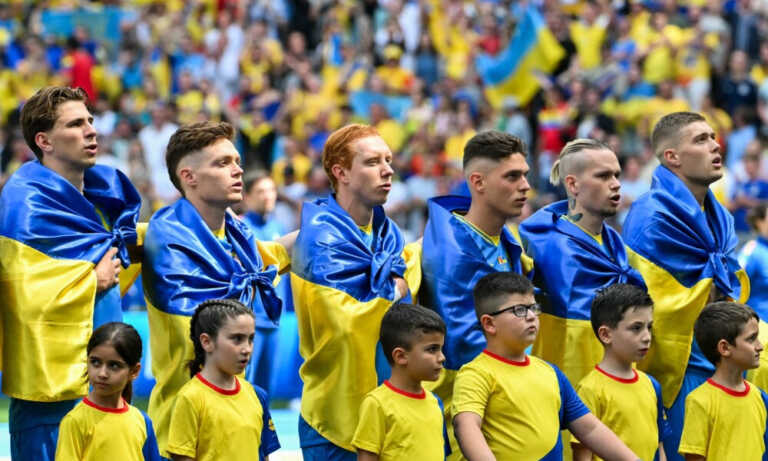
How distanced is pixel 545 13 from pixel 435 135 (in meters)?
2.79

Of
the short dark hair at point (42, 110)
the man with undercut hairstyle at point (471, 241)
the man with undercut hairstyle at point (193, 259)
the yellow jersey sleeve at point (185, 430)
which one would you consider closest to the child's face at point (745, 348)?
the man with undercut hairstyle at point (471, 241)

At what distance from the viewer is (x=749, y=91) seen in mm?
15906

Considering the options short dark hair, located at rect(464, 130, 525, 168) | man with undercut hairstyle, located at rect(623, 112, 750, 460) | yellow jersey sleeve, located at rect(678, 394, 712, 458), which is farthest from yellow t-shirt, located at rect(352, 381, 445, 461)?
man with undercut hairstyle, located at rect(623, 112, 750, 460)

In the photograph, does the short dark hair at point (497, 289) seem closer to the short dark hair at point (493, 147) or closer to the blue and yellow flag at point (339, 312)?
the blue and yellow flag at point (339, 312)

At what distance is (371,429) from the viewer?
5.90 metres

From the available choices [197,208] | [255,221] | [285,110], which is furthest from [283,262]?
[285,110]

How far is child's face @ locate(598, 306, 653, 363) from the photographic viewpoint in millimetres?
6398

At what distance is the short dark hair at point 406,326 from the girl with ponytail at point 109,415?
1.04m

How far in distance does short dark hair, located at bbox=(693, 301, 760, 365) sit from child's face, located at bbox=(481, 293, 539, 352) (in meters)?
0.98

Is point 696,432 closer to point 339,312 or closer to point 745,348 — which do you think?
point 745,348

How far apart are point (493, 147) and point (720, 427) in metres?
1.67

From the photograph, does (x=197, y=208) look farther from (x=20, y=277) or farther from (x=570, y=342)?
(x=570, y=342)

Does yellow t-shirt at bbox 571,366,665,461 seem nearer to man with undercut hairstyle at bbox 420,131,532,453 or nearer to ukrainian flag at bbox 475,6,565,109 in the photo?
man with undercut hairstyle at bbox 420,131,532,453

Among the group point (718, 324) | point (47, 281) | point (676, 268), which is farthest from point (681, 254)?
point (47, 281)
